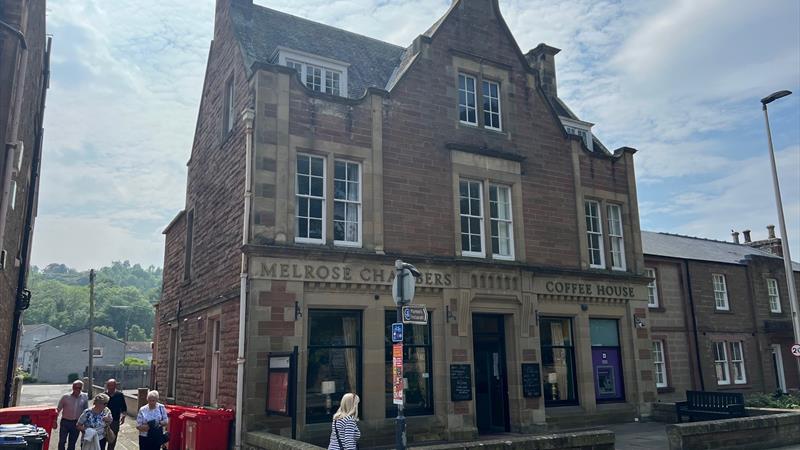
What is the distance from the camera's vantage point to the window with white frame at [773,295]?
33281 mm

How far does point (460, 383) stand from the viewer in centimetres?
1619

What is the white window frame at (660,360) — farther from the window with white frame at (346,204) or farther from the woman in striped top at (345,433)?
the woman in striped top at (345,433)

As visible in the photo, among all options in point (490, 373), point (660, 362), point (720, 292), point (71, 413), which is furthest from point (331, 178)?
point (720, 292)

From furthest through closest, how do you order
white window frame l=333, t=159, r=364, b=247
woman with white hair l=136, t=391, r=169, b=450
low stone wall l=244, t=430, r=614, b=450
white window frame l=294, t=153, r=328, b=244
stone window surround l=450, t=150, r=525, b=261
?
1. stone window surround l=450, t=150, r=525, b=261
2. white window frame l=333, t=159, r=364, b=247
3. white window frame l=294, t=153, r=328, b=244
4. woman with white hair l=136, t=391, r=169, b=450
5. low stone wall l=244, t=430, r=614, b=450

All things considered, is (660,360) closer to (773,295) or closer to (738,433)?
(773,295)

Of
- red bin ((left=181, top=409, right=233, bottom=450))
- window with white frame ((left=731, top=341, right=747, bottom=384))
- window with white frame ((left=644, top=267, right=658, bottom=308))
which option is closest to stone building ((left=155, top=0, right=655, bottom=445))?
red bin ((left=181, top=409, right=233, bottom=450))

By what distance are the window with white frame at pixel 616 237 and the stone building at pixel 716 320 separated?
8.12m

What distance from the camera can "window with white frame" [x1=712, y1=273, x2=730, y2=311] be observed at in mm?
31383

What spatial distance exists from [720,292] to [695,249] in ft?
9.56

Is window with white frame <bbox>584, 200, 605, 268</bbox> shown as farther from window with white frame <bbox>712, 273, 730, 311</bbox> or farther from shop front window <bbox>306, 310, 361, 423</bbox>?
window with white frame <bbox>712, 273, 730, 311</bbox>

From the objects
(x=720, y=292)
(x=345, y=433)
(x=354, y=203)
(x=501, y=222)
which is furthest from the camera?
(x=720, y=292)

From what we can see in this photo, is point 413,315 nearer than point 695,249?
Yes

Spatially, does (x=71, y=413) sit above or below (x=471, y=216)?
below

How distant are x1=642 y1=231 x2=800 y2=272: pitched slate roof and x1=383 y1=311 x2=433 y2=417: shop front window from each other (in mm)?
17114
